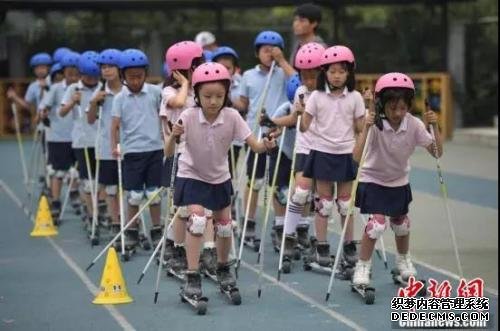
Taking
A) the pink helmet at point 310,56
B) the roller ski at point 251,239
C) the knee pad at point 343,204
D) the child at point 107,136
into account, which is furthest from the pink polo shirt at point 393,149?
the child at point 107,136

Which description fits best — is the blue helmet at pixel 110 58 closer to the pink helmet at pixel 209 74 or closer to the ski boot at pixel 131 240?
the ski boot at pixel 131 240

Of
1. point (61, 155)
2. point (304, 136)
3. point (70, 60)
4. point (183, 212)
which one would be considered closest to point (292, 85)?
point (304, 136)

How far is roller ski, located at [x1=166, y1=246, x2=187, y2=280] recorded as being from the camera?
10.3 m

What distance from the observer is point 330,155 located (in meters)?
10.4

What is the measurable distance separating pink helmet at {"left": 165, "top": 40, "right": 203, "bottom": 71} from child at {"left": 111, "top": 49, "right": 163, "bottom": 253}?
61.4 inches

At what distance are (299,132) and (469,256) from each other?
2175mm

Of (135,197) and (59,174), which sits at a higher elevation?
(135,197)

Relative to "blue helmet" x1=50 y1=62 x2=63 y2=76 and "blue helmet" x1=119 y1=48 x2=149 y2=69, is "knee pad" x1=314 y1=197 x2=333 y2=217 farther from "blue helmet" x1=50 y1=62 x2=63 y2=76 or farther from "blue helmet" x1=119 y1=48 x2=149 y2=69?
"blue helmet" x1=50 y1=62 x2=63 y2=76

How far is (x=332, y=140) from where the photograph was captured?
10367mm

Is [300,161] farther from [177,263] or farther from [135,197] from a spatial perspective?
[135,197]

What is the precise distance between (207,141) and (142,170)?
263 centimetres

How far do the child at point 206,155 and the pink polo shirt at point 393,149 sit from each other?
0.85 m

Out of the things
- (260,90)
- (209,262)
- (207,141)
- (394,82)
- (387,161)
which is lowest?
(209,262)

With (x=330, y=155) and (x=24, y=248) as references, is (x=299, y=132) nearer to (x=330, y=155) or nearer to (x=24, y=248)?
(x=330, y=155)
